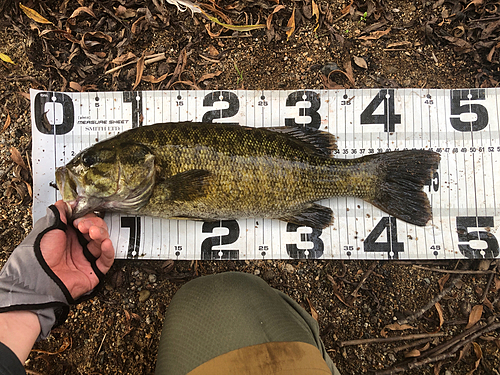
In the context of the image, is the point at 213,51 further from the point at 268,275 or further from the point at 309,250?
the point at 268,275

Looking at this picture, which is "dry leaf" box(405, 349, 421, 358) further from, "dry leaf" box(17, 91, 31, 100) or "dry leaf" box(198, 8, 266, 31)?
"dry leaf" box(17, 91, 31, 100)

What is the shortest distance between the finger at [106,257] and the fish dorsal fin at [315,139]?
1922 mm

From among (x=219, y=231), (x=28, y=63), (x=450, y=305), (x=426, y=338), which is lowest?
(x=426, y=338)

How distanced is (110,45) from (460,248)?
4.33m

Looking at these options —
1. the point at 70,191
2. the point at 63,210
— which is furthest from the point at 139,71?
the point at 63,210

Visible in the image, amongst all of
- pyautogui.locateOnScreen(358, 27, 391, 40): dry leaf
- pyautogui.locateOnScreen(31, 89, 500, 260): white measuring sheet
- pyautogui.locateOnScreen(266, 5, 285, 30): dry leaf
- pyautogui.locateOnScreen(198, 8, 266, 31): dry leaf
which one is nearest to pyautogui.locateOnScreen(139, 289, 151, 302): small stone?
pyautogui.locateOnScreen(31, 89, 500, 260): white measuring sheet

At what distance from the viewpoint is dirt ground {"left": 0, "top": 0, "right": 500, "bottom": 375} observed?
124 inches

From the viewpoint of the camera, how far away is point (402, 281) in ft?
10.4

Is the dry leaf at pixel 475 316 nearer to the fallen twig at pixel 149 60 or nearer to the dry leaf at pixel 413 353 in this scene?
the dry leaf at pixel 413 353

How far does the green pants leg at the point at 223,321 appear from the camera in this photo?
2.41 m

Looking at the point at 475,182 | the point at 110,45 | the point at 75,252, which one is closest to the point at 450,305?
the point at 475,182

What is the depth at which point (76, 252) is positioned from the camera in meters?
2.86

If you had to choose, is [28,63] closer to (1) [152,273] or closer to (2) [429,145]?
(1) [152,273]

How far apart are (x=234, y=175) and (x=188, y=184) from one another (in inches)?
16.7
